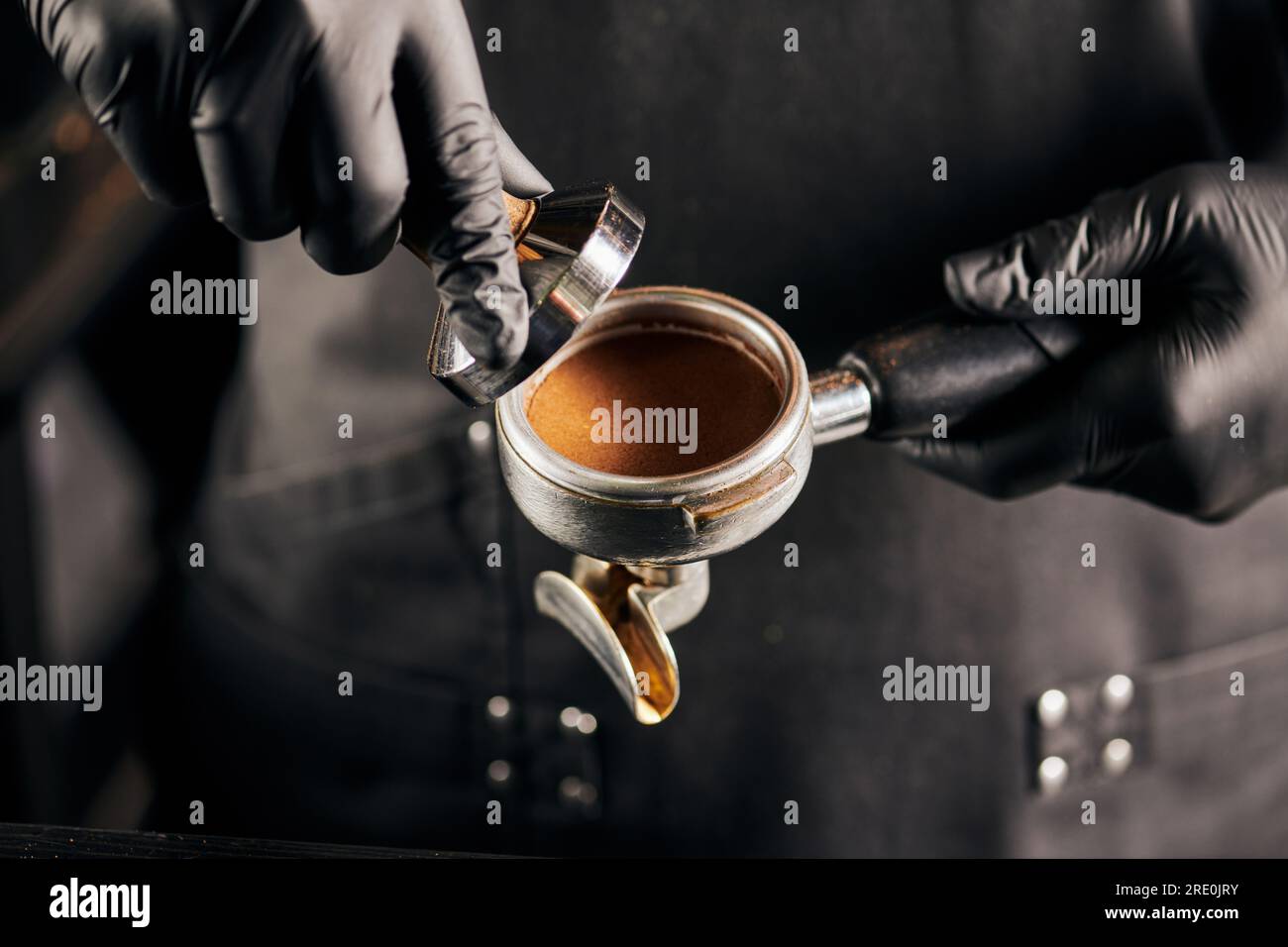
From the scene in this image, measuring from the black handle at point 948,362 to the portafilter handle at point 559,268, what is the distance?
28cm

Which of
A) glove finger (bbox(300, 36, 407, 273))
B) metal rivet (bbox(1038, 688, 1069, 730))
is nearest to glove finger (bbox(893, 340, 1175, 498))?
metal rivet (bbox(1038, 688, 1069, 730))

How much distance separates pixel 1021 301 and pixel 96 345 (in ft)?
4.38

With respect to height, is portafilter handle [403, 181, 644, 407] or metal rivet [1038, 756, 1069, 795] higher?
portafilter handle [403, 181, 644, 407]

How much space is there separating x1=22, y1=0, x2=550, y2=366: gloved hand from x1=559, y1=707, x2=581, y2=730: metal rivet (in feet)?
1.96

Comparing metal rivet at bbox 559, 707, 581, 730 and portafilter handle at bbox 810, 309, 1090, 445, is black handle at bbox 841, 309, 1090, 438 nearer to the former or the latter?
portafilter handle at bbox 810, 309, 1090, 445

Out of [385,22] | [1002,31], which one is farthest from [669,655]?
[1002,31]

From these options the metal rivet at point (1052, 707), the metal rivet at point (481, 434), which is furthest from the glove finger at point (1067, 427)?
the metal rivet at point (481, 434)

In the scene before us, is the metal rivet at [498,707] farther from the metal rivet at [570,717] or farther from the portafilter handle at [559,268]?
the portafilter handle at [559,268]

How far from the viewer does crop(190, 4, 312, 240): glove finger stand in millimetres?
694

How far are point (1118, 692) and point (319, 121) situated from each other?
3.05 ft

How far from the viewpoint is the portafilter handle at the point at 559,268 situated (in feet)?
2.41

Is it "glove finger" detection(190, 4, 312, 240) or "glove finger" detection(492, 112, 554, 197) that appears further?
"glove finger" detection(492, 112, 554, 197)

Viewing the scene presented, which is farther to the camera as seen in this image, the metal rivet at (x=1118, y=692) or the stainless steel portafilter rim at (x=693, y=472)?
the metal rivet at (x=1118, y=692)

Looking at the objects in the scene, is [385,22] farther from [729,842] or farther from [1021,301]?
[729,842]
